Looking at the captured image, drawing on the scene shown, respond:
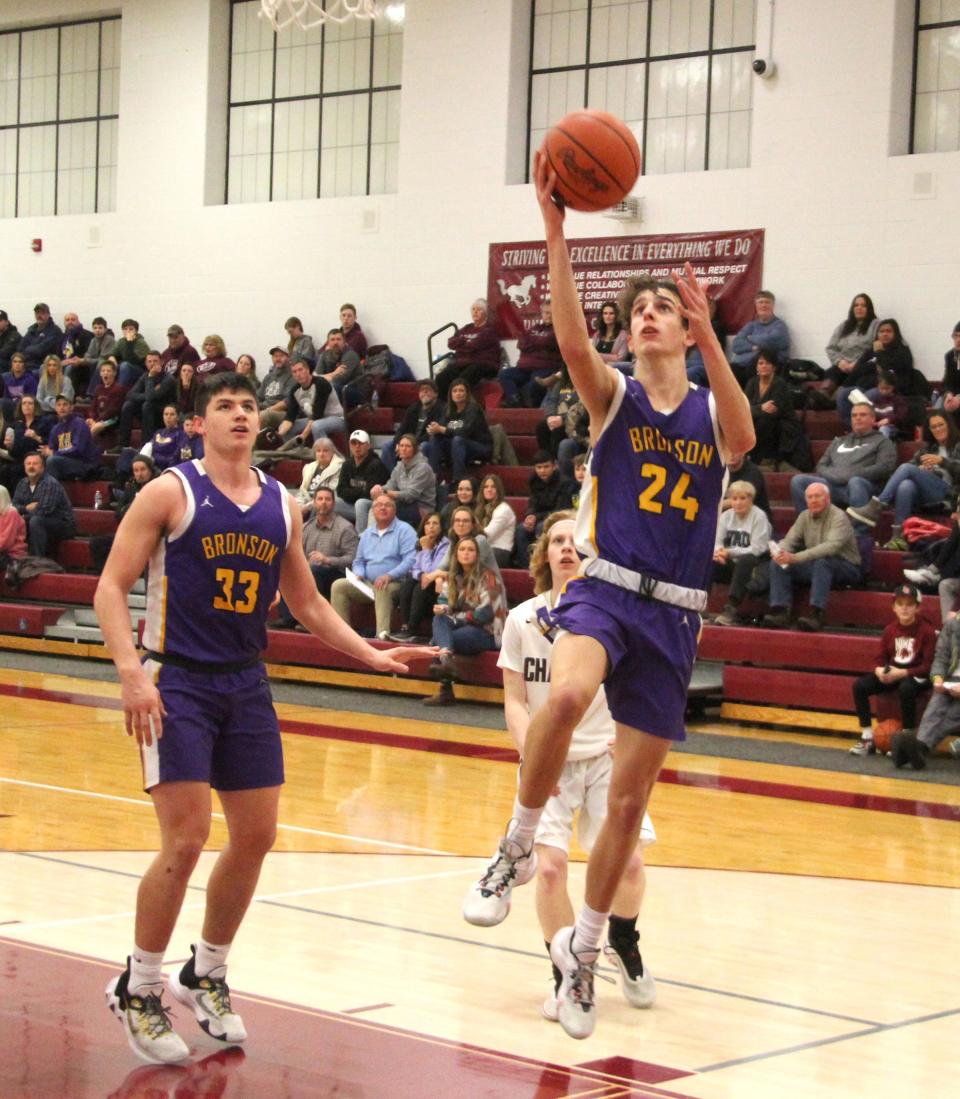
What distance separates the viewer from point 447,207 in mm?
18031

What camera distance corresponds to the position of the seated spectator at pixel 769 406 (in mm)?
13984

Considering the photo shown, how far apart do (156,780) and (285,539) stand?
77 cm

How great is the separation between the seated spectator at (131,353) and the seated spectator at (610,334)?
20.7 ft

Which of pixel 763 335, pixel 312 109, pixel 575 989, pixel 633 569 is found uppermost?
pixel 312 109

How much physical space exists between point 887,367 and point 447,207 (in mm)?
5805

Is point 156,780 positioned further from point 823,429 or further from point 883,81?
point 883,81

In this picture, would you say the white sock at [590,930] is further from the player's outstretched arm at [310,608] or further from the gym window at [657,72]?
the gym window at [657,72]

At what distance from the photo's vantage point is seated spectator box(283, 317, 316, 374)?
18.1m

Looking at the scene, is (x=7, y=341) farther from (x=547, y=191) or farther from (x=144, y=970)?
(x=144, y=970)

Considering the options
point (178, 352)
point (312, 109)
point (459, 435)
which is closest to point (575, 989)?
point (459, 435)

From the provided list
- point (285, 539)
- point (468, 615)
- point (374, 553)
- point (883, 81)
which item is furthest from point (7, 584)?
point (285, 539)

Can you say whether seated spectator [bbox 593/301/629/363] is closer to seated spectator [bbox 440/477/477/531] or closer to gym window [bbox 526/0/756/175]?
seated spectator [bbox 440/477/477/531]

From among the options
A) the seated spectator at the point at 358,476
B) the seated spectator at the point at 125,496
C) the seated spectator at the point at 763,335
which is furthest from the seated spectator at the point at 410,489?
the seated spectator at the point at 763,335

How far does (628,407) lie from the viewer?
15.5 ft
